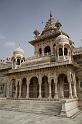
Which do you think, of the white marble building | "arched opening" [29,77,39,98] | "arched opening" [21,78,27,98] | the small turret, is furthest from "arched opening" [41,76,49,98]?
the small turret

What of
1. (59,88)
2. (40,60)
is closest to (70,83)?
(59,88)

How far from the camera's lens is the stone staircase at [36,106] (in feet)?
51.4

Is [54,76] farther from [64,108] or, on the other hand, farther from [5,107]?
[5,107]

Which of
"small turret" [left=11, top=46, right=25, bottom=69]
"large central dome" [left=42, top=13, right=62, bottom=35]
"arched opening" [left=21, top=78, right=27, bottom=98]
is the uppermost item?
"large central dome" [left=42, top=13, right=62, bottom=35]

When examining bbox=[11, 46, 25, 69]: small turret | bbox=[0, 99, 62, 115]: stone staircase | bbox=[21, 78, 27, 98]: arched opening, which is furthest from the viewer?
bbox=[11, 46, 25, 69]: small turret

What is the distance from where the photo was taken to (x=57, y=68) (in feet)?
68.7

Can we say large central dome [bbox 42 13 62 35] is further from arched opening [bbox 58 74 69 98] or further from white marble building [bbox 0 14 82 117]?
arched opening [bbox 58 74 69 98]

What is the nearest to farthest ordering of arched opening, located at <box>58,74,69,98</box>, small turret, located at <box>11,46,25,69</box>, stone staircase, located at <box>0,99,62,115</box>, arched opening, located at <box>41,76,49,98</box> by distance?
stone staircase, located at <box>0,99,62,115</box> < arched opening, located at <box>58,74,69,98</box> < arched opening, located at <box>41,76,49,98</box> < small turret, located at <box>11,46,25,69</box>

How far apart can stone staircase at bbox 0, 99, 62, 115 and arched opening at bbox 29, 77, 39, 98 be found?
4.85 m

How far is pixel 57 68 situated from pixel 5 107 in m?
9.71

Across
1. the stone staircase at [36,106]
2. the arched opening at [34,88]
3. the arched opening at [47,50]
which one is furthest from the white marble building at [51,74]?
the stone staircase at [36,106]

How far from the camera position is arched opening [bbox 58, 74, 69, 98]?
829 inches

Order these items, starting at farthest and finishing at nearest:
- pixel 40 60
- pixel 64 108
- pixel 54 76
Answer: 1. pixel 40 60
2. pixel 54 76
3. pixel 64 108

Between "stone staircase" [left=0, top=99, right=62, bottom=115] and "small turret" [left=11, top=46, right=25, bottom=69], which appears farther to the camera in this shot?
"small turret" [left=11, top=46, right=25, bottom=69]
